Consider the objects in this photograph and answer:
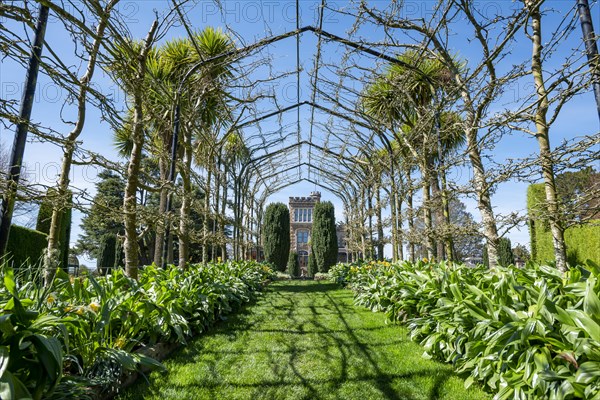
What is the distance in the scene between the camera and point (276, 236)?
58.7 feet

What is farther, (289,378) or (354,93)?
(354,93)

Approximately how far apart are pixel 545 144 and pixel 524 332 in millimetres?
2027

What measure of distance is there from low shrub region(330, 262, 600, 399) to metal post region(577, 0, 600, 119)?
1.28m

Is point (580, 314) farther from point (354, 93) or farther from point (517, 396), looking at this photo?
point (354, 93)

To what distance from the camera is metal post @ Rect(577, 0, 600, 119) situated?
2.54 m

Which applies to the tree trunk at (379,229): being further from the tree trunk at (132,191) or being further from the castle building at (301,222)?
the castle building at (301,222)

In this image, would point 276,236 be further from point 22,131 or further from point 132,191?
A: point 22,131

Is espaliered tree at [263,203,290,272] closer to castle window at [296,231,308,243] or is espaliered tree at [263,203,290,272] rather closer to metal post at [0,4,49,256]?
castle window at [296,231,308,243]

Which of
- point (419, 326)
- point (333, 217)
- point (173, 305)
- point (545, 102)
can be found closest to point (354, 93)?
point (545, 102)

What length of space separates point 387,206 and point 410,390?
881 cm

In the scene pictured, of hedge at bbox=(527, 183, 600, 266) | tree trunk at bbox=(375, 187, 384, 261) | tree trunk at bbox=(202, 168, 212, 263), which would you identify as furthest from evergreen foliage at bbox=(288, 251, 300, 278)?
hedge at bbox=(527, 183, 600, 266)

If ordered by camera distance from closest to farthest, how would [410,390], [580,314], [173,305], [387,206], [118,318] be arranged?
[580,314] → [410,390] → [118,318] → [173,305] → [387,206]

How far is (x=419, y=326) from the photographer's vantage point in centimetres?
374

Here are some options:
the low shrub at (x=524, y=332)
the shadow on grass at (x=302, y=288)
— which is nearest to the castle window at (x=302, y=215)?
the shadow on grass at (x=302, y=288)
